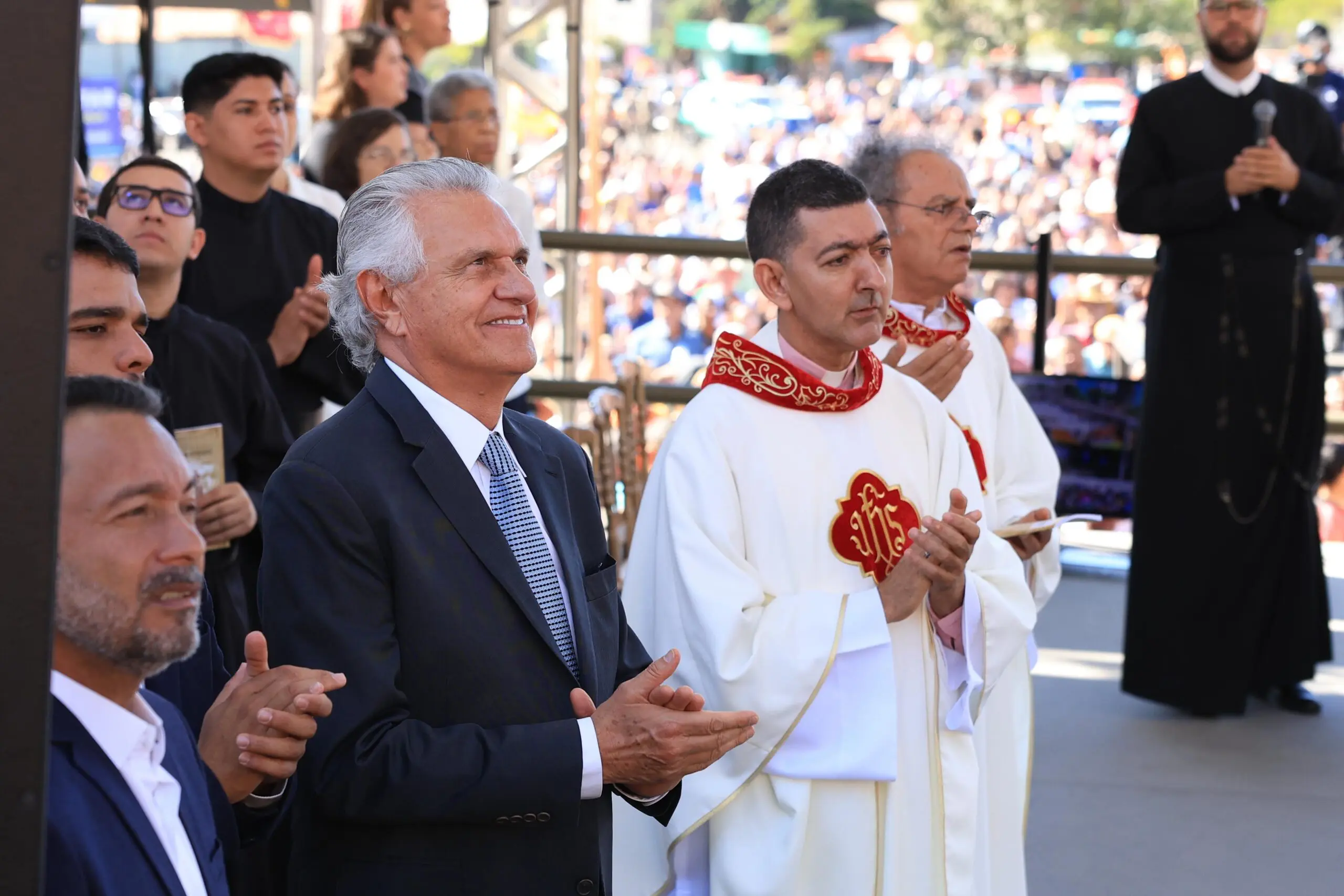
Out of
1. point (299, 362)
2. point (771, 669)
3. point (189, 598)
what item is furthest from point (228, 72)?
point (189, 598)

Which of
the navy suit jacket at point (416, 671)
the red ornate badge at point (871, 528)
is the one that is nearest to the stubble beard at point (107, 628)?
the navy suit jacket at point (416, 671)

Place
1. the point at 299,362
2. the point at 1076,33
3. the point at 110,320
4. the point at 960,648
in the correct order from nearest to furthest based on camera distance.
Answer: the point at 110,320 < the point at 960,648 < the point at 299,362 < the point at 1076,33

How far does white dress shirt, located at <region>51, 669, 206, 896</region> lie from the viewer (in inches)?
62.1

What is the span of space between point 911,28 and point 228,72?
2978 centimetres

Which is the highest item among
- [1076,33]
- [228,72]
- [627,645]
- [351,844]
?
[1076,33]

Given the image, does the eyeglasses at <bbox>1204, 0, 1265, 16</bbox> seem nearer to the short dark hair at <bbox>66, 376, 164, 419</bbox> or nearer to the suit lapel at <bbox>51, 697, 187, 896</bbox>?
the short dark hair at <bbox>66, 376, 164, 419</bbox>

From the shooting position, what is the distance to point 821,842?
3.06 m

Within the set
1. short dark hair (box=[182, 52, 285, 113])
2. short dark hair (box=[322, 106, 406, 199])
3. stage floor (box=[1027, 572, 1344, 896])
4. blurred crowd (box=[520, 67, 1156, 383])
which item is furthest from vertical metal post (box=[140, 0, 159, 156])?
stage floor (box=[1027, 572, 1344, 896])

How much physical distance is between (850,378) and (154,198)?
1.64 meters

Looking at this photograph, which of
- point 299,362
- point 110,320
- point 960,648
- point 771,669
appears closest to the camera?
point 110,320

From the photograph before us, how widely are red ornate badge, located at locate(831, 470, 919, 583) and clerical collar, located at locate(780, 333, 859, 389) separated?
21 cm

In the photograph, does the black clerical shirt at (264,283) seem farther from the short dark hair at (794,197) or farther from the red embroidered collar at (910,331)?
the short dark hair at (794,197)

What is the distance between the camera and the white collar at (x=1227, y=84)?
18.3ft

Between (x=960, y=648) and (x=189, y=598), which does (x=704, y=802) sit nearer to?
(x=960, y=648)
